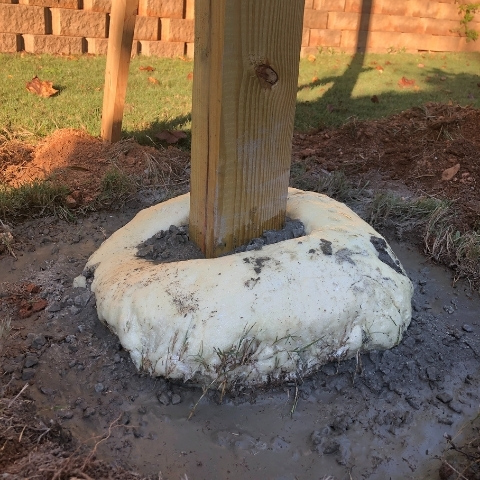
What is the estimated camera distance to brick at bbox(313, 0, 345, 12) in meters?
8.02

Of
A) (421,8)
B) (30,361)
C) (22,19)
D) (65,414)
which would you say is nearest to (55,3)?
(22,19)

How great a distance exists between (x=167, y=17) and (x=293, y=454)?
633cm

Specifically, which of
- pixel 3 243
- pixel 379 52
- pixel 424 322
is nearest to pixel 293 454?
pixel 424 322

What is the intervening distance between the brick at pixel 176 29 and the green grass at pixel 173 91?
32 cm

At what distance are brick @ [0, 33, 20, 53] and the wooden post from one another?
489 cm

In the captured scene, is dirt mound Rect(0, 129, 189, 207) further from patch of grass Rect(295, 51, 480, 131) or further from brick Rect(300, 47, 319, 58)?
brick Rect(300, 47, 319, 58)

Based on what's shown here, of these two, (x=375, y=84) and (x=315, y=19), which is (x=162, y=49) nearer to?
(x=315, y=19)

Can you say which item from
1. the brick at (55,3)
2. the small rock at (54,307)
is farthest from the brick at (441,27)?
the small rock at (54,307)

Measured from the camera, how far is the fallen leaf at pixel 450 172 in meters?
3.76

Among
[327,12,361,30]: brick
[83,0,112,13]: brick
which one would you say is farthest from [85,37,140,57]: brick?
[327,12,361,30]: brick

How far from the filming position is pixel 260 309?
1938mm

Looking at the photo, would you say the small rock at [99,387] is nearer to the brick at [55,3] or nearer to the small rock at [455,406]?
the small rock at [455,406]

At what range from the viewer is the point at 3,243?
9.16 ft

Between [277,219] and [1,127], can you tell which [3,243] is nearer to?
[277,219]
